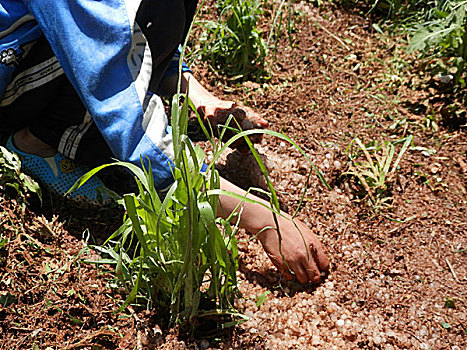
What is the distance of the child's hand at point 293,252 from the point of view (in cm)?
152

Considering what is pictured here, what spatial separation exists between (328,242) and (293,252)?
0.25m

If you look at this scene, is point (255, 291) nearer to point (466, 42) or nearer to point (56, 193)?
point (56, 193)

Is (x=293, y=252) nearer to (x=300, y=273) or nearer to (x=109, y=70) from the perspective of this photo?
(x=300, y=273)

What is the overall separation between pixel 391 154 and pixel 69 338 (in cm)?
127

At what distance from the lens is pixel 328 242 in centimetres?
173

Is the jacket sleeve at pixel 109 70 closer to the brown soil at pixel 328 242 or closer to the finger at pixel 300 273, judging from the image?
the brown soil at pixel 328 242

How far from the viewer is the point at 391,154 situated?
187 cm

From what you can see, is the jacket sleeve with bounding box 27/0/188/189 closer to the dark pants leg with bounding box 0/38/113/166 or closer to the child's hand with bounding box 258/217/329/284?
the dark pants leg with bounding box 0/38/113/166

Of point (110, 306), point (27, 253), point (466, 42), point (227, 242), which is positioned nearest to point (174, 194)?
point (227, 242)

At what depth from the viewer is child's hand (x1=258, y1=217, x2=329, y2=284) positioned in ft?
4.98

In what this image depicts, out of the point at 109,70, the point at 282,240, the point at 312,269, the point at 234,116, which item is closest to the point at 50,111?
the point at 109,70

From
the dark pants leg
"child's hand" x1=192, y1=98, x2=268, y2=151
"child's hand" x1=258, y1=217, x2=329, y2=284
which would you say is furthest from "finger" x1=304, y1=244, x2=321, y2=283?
the dark pants leg

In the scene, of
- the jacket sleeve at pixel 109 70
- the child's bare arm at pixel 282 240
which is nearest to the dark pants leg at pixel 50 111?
the jacket sleeve at pixel 109 70

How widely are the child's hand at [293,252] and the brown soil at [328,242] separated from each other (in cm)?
6
